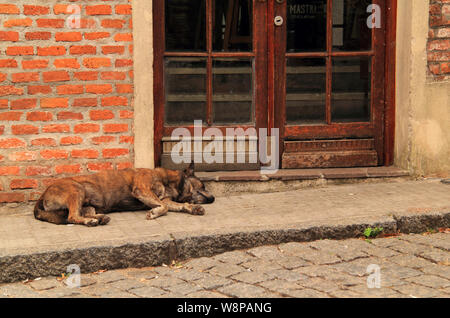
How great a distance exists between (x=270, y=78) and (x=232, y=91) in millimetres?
373

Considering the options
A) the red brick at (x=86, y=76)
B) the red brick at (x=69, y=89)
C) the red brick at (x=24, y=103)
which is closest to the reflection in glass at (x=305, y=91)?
the red brick at (x=86, y=76)

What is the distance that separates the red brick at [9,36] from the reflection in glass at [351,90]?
2849 mm

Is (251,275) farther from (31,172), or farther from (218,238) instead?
(31,172)

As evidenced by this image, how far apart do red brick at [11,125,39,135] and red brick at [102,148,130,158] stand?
1.95 ft

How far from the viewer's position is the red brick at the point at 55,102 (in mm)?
5566

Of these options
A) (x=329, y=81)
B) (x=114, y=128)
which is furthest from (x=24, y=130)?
(x=329, y=81)

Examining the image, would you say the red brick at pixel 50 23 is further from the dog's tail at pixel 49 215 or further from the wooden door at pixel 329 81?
the wooden door at pixel 329 81

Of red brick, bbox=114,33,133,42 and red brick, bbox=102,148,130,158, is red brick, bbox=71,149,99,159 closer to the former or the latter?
red brick, bbox=102,148,130,158

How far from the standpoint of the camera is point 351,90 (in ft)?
20.7

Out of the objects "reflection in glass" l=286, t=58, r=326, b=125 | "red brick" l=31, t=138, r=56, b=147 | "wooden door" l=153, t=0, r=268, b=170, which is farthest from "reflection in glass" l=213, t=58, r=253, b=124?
"red brick" l=31, t=138, r=56, b=147

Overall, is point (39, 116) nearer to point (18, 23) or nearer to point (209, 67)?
point (18, 23)

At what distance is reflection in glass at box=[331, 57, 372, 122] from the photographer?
20.5 feet

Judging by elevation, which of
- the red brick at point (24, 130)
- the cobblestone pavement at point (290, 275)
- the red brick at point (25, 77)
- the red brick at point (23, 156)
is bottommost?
the cobblestone pavement at point (290, 275)

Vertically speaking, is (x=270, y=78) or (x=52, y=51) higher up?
(x=52, y=51)
